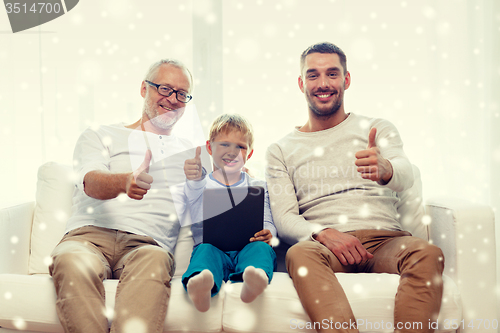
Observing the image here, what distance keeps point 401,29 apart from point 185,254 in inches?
64.1

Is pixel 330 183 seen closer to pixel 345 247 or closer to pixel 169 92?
pixel 345 247

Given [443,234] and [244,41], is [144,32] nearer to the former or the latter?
[244,41]

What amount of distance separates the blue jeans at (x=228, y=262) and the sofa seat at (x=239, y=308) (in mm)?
46

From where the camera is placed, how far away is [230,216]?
4.12 feet

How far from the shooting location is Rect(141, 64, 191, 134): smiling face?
5.00 feet

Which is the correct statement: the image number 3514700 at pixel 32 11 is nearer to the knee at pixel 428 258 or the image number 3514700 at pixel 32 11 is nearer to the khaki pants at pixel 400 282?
the khaki pants at pixel 400 282

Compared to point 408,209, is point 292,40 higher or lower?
higher

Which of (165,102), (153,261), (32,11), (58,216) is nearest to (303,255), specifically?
(153,261)

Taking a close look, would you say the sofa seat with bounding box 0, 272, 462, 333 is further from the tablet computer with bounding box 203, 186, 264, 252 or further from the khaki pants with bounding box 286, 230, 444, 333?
the tablet computer with bounding box 203, 186, 264, 252

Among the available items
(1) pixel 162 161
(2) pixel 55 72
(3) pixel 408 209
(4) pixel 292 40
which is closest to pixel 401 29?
(4) pixel 292 40

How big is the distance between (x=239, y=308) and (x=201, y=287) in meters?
0.18

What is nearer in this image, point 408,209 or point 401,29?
point 408,209

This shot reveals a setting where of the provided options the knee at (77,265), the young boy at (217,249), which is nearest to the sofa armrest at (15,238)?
the knee at (77,265)

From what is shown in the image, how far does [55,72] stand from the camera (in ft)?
6.59
